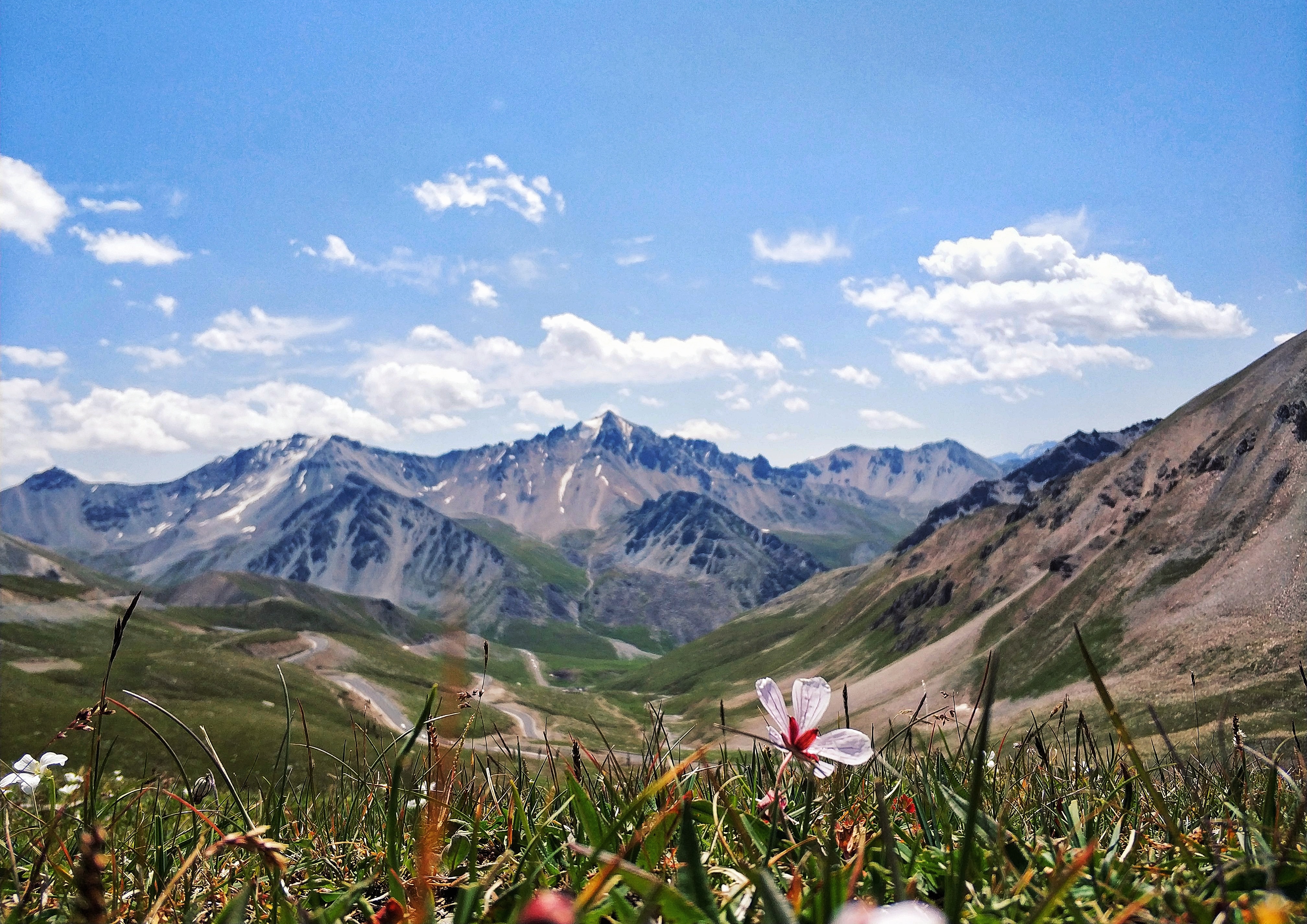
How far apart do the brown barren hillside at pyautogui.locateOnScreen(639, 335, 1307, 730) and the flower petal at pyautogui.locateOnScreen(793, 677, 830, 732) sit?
58.7 m

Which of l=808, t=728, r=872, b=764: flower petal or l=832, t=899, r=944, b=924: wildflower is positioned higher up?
l=832, t=899, r=944, b=924: wildflower

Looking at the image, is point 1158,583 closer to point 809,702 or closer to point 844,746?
point 809,702

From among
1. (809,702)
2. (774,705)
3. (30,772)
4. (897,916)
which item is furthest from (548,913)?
(30,772)

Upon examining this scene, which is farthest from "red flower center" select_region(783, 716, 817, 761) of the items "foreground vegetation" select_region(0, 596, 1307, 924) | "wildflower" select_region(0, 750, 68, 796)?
"wildflower" select_region(0, 750, 68, 796)

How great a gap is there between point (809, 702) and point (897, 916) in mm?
1921

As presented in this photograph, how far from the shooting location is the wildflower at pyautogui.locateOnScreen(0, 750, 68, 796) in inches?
150

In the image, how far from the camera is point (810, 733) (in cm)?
295

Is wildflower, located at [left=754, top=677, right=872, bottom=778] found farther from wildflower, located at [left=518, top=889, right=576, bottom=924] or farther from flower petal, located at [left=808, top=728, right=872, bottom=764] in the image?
wildflower, located at [left=518, top=889, right=576, bottom=924]

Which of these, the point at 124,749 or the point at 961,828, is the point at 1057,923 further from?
the point at 124,749

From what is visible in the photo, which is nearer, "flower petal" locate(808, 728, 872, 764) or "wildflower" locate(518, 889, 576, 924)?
"wildflower" locate(518, 889, 576, 924)

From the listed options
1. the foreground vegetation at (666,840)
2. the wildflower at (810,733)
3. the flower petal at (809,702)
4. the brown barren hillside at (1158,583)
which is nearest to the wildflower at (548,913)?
the foreground vegetation at (666,840)

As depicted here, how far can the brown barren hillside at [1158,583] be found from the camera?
82.8 m

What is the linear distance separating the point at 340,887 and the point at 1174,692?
97739 millimetres

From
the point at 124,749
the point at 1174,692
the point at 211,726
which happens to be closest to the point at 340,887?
the point at 1174,692
